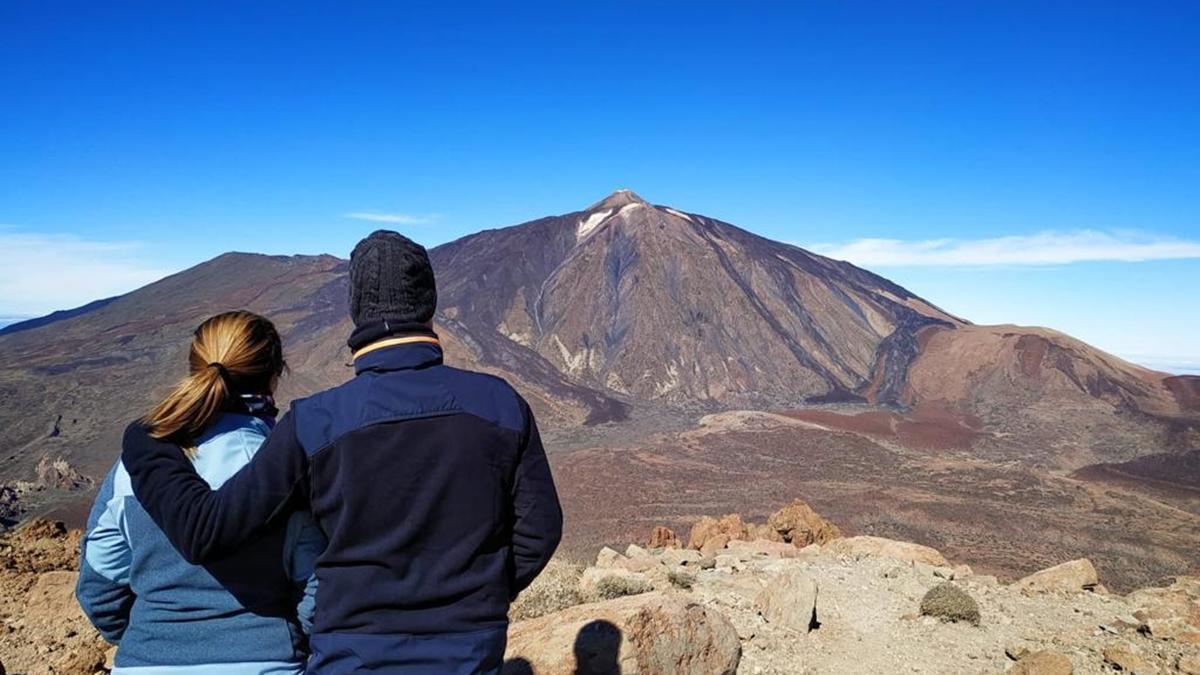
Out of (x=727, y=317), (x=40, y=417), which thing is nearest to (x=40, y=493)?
(x=40, y=417)

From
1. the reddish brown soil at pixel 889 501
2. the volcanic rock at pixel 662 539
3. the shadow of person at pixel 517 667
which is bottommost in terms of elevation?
the reddish brown soil at pixel 889 501

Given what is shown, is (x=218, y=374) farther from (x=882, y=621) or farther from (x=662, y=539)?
(x=662, y=539)

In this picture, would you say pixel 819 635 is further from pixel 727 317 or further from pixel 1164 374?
pixel 1164 374

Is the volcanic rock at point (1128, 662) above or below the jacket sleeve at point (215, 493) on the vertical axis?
below

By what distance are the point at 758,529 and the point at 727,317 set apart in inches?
1310

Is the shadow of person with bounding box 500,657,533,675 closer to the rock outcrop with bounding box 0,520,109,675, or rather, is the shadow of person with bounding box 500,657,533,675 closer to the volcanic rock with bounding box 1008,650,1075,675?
the rock outcrop with bounding box 0,520,109,675

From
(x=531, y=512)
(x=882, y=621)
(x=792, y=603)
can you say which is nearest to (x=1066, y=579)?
(x=882, y=621)

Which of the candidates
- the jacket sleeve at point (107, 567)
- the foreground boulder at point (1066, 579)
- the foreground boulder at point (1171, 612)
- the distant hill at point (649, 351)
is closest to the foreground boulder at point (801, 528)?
the foreground boulder at point (1066, 579)

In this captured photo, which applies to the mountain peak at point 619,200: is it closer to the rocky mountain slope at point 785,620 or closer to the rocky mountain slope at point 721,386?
the rocky mountain slope at point 721,386

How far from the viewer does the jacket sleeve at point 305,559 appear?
5.47 ft

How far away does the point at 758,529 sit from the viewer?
12.6 meters

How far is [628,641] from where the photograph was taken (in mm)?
3982

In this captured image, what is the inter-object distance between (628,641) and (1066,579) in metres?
6.45

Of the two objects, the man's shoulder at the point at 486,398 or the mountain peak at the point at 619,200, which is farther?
the mountain peak at the point at 619,200
